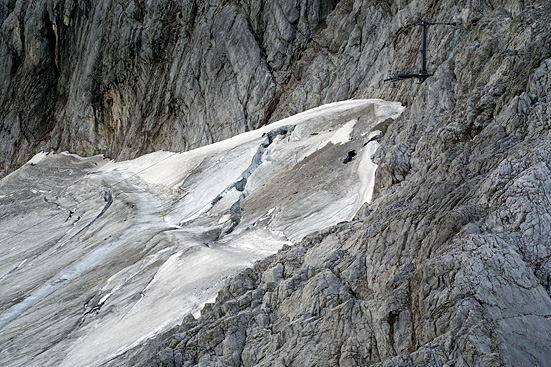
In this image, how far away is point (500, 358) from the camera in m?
8.27

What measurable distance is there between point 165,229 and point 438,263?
18313mm

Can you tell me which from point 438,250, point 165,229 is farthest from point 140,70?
point 438,250

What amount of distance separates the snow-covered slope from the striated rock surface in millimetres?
3218

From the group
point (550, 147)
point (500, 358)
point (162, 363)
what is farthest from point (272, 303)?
point (550, 147)

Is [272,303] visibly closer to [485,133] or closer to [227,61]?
[485,133]

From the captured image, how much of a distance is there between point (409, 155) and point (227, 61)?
89.8 ft

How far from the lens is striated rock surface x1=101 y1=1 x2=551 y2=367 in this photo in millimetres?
9031

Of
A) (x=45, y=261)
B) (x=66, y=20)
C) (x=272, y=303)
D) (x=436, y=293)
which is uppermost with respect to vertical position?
(x=66, y=20)

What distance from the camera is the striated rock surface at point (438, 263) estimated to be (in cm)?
903

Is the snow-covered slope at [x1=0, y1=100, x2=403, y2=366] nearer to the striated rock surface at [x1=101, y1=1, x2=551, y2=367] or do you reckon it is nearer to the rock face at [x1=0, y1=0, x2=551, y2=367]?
the rock face at [x1=0, y1=0, x2=551, y2=367]

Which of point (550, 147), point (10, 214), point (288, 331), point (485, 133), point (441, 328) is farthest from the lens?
point (10, 214)

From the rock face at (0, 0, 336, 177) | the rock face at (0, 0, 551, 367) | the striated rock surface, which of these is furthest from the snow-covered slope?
the rock face at (0, 0, 336, 177)

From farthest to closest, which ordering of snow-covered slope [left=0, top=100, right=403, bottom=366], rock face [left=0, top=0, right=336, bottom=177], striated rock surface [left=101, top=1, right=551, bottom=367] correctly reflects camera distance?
rock face [left=0, top=0, right=336, bottom=177], snow-covered slope [left=0, top=100, right=403, bottom=366], striated rock surface [left=101, top=1, right=551, bottom=367]

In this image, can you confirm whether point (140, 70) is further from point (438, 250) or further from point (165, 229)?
point (438, 250)
